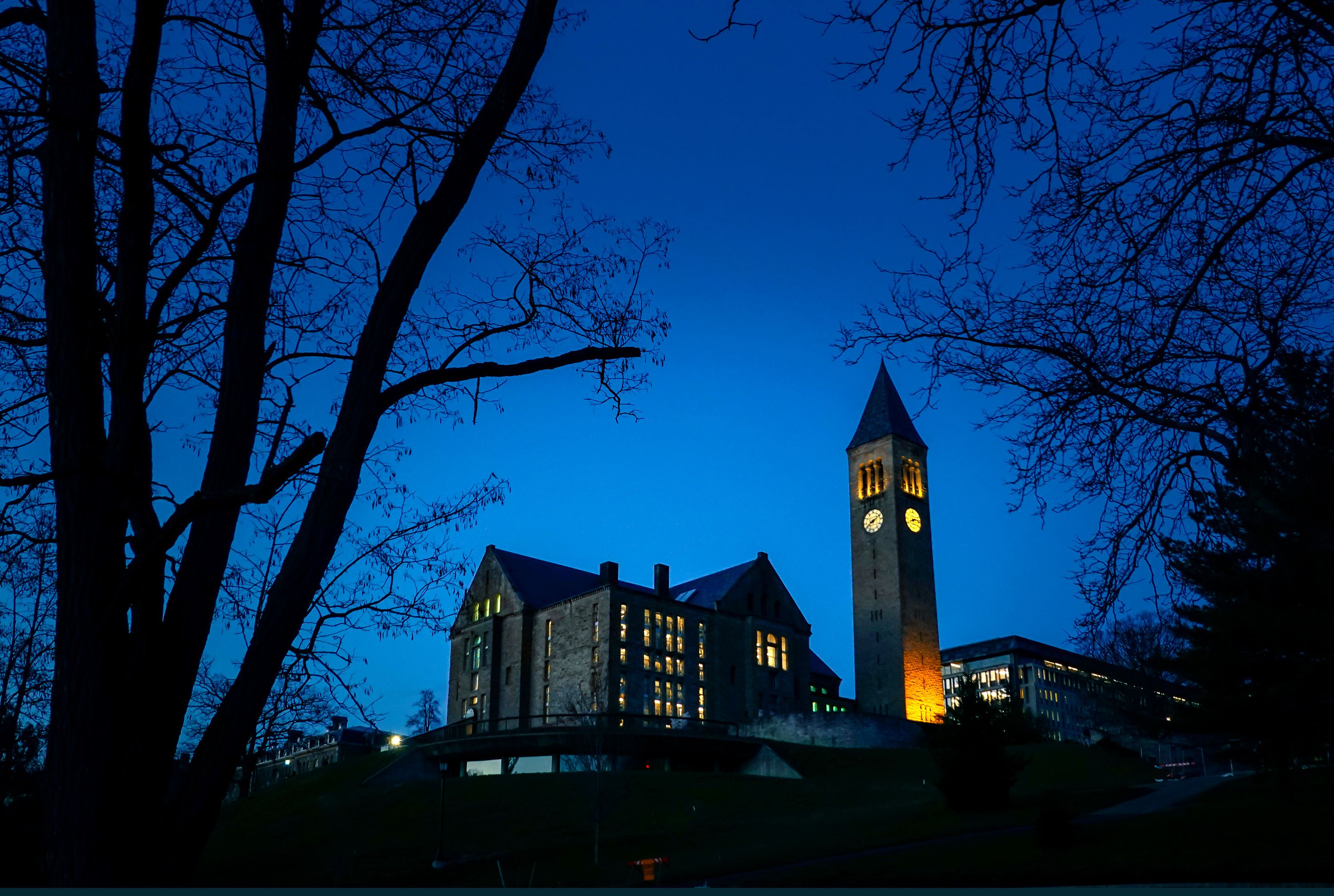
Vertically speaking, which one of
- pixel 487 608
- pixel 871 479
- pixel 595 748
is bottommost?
pixel 595 748

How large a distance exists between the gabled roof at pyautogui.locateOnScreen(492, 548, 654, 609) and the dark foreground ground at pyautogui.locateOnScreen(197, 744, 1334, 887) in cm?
2216

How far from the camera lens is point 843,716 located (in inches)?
2800

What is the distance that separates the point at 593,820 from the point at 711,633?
132 ft

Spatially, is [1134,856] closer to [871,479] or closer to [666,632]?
[666,632]

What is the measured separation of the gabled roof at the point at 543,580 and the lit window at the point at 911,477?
2977cm

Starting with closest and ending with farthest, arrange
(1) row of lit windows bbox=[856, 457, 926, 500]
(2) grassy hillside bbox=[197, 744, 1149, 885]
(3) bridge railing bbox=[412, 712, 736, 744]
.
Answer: (2) grassy hillside bbox=[197, 744, 1149, 885], (3) bridge railing bbox=[412, 712, 736, 744], (1) row of lit windows bbox=[856, 457, 926, 500]

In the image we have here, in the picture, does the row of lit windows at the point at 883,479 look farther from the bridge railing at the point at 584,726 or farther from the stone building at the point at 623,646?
the bridge railing at the point at 584,726

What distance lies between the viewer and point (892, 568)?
Result: 306 feet

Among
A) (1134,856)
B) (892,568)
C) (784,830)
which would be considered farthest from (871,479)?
(1134,856)

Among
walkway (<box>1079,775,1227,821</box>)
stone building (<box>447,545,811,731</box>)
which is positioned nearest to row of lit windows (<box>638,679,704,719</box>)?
stone building (<box>447,545,811,731</box>)

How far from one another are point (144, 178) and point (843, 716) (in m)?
70.7

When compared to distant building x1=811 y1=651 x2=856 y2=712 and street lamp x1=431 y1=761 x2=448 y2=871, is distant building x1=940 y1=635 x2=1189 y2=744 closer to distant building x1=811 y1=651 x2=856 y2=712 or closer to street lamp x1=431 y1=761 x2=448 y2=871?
distant building x1=811 y1=651 x2=856 y2=712

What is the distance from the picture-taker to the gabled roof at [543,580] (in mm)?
83000

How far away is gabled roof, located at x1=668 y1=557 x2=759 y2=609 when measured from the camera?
84.0 m
